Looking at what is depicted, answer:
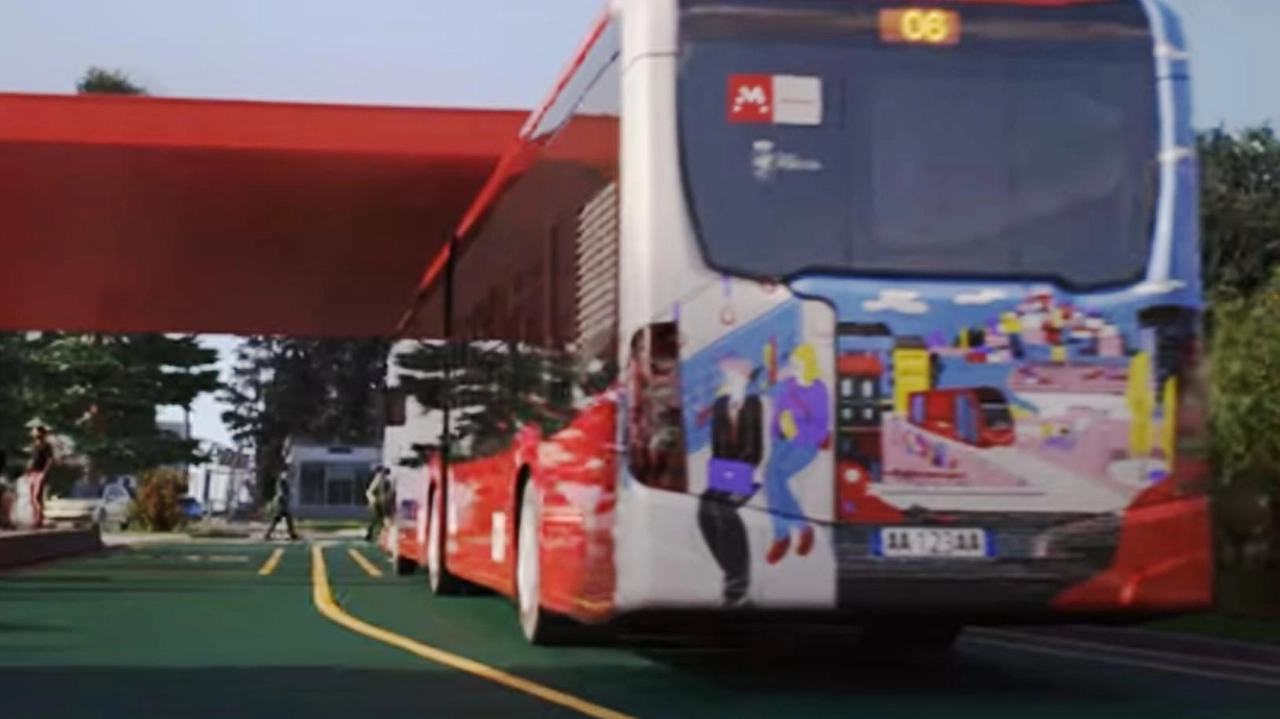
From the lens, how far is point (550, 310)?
424 inches

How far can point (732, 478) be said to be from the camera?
8672 mm

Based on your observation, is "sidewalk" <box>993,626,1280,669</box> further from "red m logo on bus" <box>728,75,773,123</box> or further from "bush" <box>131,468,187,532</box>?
"bush" <box>131,468,187,532</box>

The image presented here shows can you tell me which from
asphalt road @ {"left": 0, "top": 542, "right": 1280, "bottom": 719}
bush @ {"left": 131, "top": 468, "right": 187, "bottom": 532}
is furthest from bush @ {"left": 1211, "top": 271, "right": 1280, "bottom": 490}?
bush @ {"left": 131, "top": 468, "right": 187, "bottom": 532}

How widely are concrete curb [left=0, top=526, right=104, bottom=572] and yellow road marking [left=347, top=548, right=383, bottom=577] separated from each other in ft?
13.2

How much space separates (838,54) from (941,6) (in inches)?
21.7

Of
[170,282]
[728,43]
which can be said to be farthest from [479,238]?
[170,282]

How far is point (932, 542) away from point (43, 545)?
65.5ft

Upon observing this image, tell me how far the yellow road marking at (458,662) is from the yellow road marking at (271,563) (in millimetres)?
5071

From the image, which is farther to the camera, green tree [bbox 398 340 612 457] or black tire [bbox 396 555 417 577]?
black tire [bbox 396 555 417 577]

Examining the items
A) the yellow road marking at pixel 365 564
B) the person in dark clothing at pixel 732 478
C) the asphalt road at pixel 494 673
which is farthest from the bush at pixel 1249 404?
the yellow road marking at pixel 365 564

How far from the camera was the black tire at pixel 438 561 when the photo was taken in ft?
56.6

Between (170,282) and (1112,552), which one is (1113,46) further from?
(170,282)

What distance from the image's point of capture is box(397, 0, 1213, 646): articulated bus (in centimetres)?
870

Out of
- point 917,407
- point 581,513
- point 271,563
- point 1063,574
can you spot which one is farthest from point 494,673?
point 271,563
